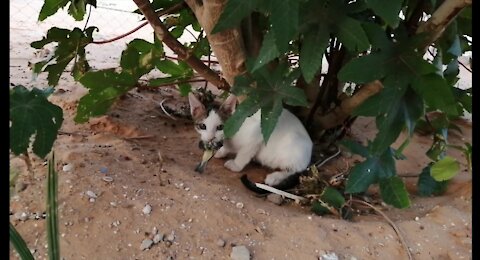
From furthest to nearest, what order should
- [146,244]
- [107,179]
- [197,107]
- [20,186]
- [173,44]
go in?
[197,107]
[173,44]
[107,179]
[20,186]
[146,244]

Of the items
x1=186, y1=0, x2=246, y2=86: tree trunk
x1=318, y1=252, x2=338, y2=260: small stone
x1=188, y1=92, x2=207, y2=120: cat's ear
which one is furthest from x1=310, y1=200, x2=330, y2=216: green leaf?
x1=188, y1=92, x2=207, y2=120: cat's ear

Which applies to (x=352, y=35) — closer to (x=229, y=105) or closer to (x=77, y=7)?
(x=229, y=105)

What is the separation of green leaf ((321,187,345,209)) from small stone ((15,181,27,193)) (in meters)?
0.82

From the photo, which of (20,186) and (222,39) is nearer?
(20,186)

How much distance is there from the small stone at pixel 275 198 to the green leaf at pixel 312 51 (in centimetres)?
58

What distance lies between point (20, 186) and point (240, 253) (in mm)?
591

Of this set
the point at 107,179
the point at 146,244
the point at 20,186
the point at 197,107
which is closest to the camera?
the point at 146,244

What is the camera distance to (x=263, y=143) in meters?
1.71

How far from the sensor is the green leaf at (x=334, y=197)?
1360 mm

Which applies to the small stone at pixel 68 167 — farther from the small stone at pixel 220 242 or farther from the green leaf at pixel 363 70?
the green leaf at pixel 363 70

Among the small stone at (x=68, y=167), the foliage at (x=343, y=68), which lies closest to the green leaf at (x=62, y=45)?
the foliage at (x=343, y=68)

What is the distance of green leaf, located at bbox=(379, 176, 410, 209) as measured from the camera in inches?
49.8

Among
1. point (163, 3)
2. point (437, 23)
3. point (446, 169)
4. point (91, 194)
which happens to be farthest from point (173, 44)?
point (446, 169)

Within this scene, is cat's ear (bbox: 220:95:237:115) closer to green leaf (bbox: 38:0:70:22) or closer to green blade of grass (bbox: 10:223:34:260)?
green leaf (bbox: 38:0:70:22)
